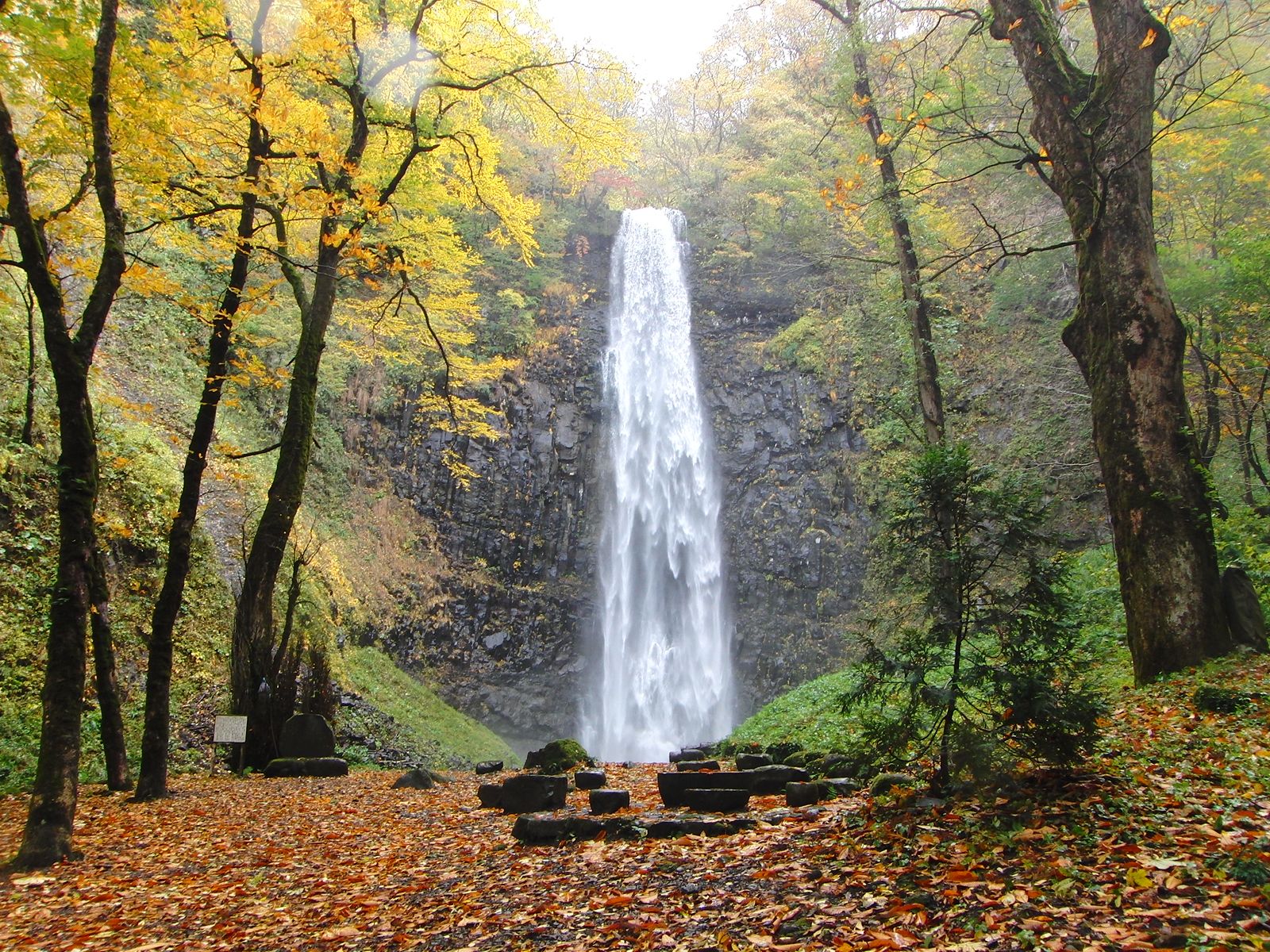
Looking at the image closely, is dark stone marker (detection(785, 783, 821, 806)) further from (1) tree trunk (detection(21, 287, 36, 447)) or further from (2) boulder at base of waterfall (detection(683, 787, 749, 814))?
(1) tree trunk (detection(21, 287, 36, 447))

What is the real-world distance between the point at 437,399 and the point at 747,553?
13105 millimetres

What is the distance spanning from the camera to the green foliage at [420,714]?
14375 millimetres

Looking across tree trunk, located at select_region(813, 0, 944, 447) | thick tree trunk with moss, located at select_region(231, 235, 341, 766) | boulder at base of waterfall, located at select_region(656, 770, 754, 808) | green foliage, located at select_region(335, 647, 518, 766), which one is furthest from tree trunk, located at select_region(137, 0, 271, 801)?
tree trunk, located at select_region(813, 0, 944, 447)

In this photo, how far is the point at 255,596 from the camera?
850cm

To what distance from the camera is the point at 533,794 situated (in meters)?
6.22

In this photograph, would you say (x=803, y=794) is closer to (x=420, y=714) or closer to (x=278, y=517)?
(x=278, y=517)

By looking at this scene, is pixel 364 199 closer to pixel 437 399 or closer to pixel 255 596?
pixel 437 399

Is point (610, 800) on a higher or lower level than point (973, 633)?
lower

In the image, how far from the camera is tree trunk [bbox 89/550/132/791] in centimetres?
734

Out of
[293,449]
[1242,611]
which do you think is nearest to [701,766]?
[1242,611]

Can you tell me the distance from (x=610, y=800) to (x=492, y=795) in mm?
1414

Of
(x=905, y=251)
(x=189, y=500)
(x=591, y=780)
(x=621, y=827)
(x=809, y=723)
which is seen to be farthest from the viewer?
(x=809, y=723)

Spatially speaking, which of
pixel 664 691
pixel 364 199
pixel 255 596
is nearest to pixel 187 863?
pixel 255 596

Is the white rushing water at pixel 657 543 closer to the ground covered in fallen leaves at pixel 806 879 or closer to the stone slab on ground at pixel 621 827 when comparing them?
the stone slab on ground at pixel 621 827
